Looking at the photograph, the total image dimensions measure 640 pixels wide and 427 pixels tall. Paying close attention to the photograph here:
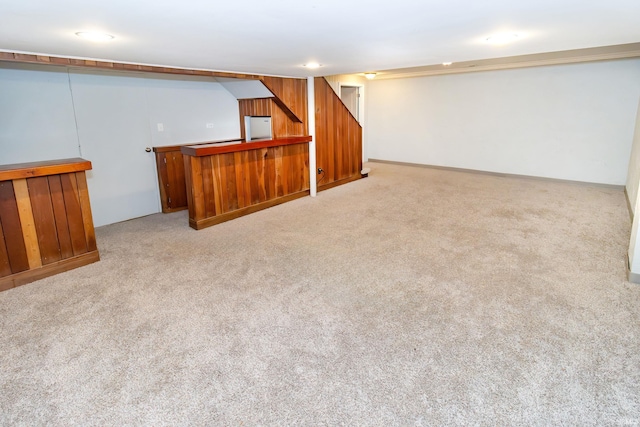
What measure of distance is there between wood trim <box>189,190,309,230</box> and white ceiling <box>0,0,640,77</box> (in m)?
1.82

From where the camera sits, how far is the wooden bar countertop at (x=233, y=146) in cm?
432

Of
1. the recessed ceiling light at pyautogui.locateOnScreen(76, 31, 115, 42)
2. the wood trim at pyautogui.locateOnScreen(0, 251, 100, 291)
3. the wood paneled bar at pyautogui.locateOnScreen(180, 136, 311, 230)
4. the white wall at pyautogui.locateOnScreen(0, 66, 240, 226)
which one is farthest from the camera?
the wood paneled bar at pyautogui.locateOnScreen(180, 136, 311, 230)

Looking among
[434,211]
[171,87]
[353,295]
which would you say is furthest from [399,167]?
[353,295]

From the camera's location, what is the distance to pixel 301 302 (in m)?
2.78

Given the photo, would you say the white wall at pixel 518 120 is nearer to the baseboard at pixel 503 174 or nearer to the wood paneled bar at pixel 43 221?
the baseboard at pixel 503 174

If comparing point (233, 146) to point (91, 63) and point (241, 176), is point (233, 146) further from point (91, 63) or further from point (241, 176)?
point (91, 63)

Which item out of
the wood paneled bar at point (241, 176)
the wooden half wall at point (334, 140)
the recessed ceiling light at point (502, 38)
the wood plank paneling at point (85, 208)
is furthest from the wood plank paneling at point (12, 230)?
the wooden half wall at point (334, 140)

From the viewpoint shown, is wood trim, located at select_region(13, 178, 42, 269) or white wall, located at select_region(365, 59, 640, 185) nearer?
wood trim, located at select_region(13, 178, 42, 269)

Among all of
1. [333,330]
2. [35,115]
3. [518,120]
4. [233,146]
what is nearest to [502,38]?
[333,330]

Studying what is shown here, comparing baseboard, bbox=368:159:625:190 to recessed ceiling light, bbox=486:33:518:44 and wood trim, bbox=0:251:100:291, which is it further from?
wood trim, bbox=0:251:100:291

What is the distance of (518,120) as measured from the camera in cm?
690

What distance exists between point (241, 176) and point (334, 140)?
6.93ft

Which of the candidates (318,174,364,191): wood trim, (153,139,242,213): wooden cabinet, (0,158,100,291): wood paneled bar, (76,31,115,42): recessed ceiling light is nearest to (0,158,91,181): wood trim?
(0,158,100,291): wood paneled bar

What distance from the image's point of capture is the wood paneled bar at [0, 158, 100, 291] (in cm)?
299
